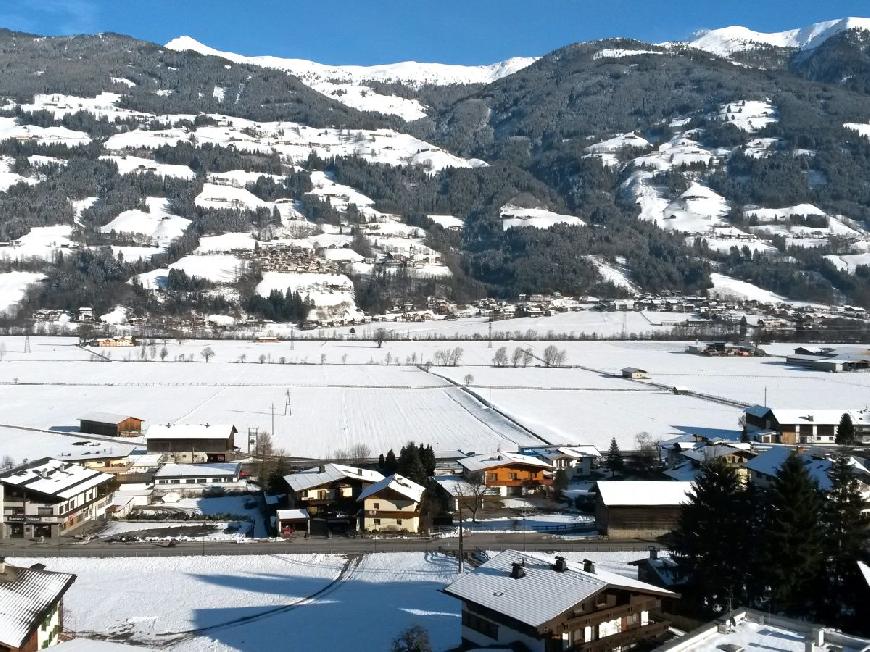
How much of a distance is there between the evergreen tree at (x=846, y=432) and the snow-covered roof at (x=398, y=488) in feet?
59.3

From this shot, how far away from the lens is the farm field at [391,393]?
35406 mm

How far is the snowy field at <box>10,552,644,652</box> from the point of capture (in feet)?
47.9

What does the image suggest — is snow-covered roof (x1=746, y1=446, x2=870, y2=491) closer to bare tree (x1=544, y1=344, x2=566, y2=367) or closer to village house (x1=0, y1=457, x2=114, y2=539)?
village house (x1=0, y1=457, x2=114, y2=539)

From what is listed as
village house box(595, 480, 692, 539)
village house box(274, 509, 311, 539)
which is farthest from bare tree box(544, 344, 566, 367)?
village house box(274, 509, 311, 539)

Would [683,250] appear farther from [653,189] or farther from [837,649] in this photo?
[837,649]

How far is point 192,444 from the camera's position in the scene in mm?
31266

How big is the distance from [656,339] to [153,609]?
224 ft

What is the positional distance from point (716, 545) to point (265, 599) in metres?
7.73

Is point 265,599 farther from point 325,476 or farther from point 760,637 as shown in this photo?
point 760,637

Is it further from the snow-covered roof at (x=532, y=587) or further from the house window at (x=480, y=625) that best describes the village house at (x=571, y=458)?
the house window at (x=480, y=625)

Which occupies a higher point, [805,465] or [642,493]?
[805,465]

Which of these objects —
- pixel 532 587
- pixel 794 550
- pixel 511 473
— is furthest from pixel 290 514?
pixel 794 550

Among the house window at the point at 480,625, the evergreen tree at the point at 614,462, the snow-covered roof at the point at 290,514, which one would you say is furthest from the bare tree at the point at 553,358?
the house window at the point at 480,625

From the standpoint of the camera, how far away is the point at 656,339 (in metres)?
79.9
